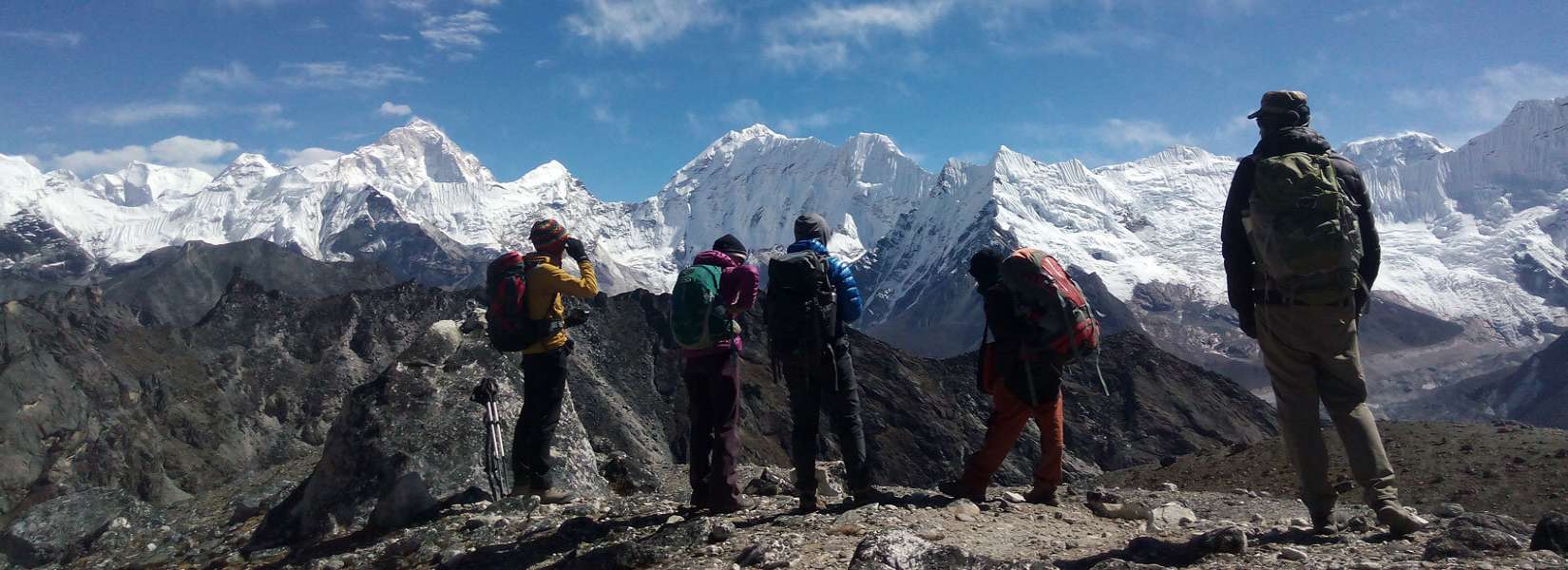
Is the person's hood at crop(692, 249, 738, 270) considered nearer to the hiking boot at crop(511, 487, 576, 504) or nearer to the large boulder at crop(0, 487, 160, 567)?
the hiking boot at crop(511, 487, 576, 504)

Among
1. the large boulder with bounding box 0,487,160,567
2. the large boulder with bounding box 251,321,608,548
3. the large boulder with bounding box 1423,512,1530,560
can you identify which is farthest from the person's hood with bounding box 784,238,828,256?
the large boulder with bounding box 0,487,160,567

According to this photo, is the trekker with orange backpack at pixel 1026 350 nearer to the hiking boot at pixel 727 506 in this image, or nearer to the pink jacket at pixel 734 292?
the hiking boot at pixel 727 506

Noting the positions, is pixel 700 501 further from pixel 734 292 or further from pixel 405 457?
pixel 405 457

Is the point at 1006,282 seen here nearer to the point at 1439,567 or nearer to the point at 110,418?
the point at 1439,567

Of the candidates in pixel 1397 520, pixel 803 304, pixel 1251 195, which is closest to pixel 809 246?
pixel 803 304

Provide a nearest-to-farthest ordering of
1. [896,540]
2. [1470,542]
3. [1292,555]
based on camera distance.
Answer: [1470,542], [1292,555], [896,540]

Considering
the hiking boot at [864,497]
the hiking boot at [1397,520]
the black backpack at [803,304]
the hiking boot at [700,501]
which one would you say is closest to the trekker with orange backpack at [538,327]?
the hiking boot at [700,501]

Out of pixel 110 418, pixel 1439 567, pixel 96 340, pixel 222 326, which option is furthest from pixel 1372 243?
pixel 96 340

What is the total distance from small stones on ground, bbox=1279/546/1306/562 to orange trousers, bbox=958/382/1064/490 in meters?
2.35

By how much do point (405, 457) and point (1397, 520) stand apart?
8.89 m

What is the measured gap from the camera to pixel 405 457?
11000mm

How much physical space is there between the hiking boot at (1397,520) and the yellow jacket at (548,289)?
647cm

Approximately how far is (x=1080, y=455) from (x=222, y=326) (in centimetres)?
7209

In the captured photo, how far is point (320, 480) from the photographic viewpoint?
11.2 m
